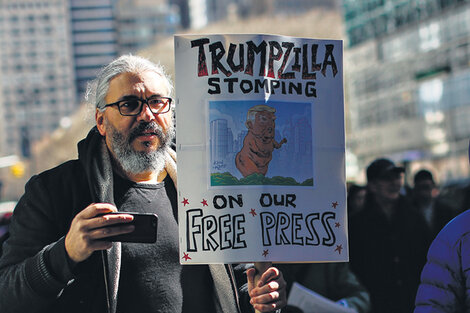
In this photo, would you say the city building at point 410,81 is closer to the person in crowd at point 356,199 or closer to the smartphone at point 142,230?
the person in crowd at point 356,199

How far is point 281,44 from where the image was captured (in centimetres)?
323

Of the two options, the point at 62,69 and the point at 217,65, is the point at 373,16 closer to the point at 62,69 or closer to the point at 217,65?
the point at 217,65

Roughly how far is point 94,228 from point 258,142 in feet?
2.14

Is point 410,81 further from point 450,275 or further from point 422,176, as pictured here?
point 450,275

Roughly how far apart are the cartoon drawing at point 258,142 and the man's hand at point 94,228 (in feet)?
1.56

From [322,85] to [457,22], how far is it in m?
55.0

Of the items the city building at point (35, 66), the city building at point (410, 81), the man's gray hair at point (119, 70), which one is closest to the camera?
the man's gray hair at point (119, 70)

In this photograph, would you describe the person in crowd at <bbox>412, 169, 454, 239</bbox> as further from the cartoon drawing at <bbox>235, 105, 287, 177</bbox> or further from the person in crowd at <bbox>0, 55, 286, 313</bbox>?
the cartoon drawing at <bbox>235, 105, 287, 177</bbox>

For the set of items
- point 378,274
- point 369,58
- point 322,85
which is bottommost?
point 378,274

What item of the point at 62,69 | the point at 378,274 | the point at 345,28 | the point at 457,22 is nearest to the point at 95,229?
the point at 378,274

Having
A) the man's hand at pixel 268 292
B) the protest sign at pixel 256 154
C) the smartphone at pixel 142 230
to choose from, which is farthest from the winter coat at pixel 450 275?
the smartphone at pixel 142 230

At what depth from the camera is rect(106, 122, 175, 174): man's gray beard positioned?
327cm

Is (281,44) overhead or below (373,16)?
below

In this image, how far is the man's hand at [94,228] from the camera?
9.27 ft
